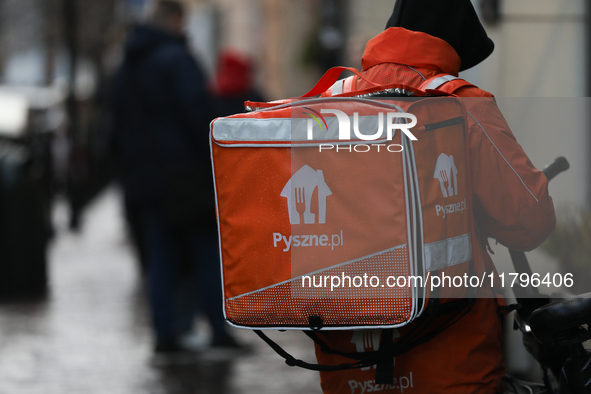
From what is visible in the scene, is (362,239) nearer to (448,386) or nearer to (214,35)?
(448,386)

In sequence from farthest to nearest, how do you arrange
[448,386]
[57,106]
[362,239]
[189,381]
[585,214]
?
[57,106] < [189,381] < [585,214] < [448,386] < [362,239]

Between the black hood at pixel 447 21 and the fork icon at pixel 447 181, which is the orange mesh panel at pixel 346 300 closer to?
the fork icon at pixel 447 181

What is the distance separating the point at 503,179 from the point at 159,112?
4050 mm

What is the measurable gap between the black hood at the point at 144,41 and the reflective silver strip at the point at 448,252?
4248 mm

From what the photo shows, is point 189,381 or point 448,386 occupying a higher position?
point 448,386

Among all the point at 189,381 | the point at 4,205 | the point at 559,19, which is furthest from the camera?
the point at 4,205

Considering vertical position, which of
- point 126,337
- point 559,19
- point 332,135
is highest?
point 559,19

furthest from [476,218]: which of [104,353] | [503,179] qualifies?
[104,353]

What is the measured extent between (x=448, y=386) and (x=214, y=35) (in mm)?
27021

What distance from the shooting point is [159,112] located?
5.85 m

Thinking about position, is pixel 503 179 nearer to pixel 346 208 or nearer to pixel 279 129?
pixel 346 208

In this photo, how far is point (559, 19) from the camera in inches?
185

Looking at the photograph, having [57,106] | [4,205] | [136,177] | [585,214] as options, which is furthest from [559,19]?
[57,106]

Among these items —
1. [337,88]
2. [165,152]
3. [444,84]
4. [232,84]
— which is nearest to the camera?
[444,84]
